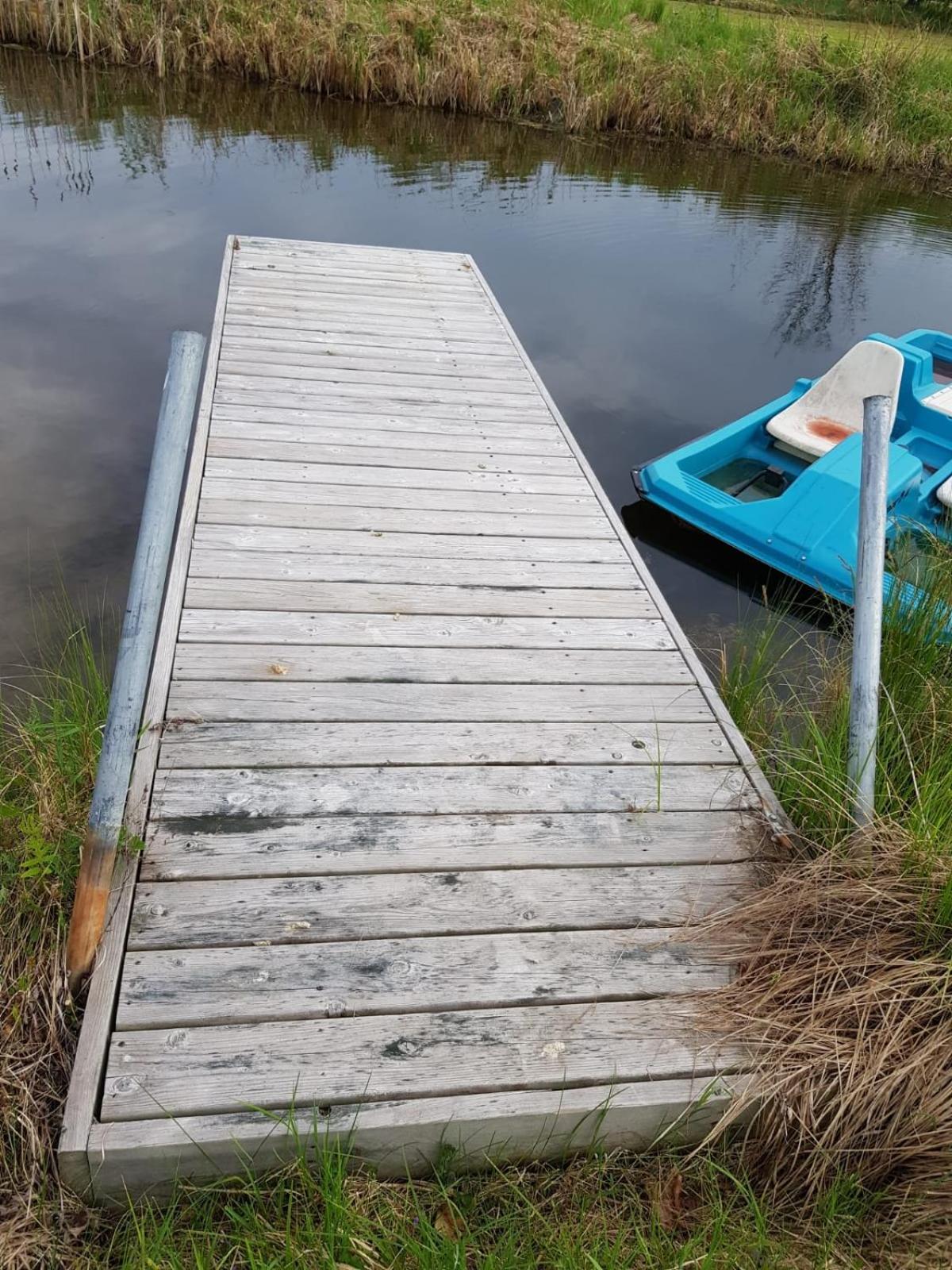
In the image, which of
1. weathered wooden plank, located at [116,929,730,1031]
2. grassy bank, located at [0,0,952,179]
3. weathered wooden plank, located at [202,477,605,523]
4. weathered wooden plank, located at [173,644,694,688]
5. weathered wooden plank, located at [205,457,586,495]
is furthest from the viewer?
grassy bank, located at [0,0,952,179]

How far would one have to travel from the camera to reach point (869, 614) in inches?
80.9

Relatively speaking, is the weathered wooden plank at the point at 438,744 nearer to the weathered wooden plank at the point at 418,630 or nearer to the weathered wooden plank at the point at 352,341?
the weathered wooden plank at the point at 418,630

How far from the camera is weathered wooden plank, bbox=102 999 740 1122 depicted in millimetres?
1525

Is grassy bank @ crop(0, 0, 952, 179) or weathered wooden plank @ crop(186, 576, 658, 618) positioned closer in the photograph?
weathered wooden plank @ crop(186, 576, 658, 618)

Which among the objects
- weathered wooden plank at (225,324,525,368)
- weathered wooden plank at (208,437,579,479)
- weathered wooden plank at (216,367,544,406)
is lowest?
weathered wooden plank at (208,437,579,479)

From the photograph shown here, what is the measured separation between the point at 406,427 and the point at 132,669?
93.0 inches

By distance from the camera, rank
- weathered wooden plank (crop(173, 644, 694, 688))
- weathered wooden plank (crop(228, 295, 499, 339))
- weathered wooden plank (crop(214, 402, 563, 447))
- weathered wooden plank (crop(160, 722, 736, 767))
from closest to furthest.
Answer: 1. weathered wooden plank (crop(160, 722, 736, 767))
2. weathered wooden plank (crop(173, 644, 694, 688))
3. weathered wooden plank (crop(214, 402, 563, 447))
4. weathered wooden plank (crop(228, 295, 499, 339))

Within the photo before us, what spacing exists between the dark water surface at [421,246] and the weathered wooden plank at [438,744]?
5.36 ft

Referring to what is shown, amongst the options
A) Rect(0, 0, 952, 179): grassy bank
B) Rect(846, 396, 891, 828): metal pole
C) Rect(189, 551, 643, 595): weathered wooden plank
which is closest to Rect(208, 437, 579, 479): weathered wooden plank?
Rect(189, 551, 643, 595): weathered wooden plank

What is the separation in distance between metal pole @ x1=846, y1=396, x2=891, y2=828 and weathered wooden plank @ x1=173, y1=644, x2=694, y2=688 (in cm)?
66

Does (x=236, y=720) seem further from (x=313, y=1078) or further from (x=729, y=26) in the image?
(x=729, y=26)

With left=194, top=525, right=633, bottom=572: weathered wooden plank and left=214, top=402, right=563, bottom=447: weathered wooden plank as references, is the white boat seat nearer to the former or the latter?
left=214, top=402, right=563, bottom=447: weathered wooden plank

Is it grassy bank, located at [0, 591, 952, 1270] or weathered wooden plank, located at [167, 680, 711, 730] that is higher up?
weathered wooden plank, located at [167, 680, 711, 730]

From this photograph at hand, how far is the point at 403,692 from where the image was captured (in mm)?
2465
